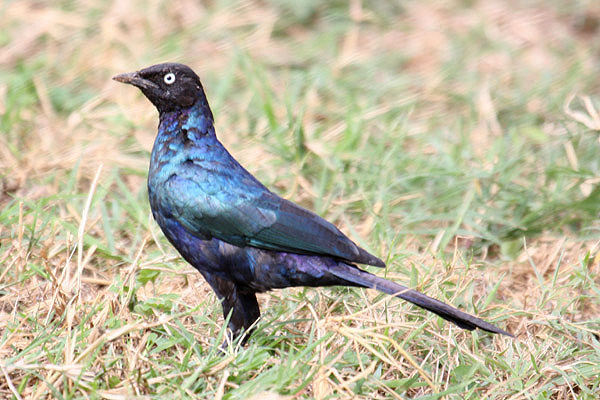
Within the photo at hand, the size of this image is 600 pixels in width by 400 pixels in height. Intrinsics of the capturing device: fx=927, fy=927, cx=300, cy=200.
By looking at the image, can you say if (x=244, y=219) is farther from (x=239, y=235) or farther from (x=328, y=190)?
(x=328, y=190)

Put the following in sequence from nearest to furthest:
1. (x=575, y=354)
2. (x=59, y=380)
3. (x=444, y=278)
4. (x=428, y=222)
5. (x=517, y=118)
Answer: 1. (x=59, y=380)
2. (x=575, y=354)
3. (x=444, y=278)
4. (x=428, y=222)
5. (x=517, y=118)

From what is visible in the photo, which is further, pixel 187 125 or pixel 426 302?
pixel 187 125

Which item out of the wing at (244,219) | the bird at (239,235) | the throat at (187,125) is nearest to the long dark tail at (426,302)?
the bird at (239,235)

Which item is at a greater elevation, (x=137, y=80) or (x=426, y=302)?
(x=137, y=80)

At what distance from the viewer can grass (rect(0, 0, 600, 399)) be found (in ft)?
11.3

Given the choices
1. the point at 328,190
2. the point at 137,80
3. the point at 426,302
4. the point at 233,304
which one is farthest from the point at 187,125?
the point at 328,190

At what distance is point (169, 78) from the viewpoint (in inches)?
153

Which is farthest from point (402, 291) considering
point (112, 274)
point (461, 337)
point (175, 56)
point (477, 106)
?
point (175, 56)

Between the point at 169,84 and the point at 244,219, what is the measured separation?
698mm

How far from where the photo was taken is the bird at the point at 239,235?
142 inches

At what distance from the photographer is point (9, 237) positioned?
4.21 meters

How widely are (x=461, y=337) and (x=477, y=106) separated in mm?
2868

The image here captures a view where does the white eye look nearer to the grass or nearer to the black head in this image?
the black head

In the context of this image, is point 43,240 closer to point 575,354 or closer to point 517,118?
point 575,354
